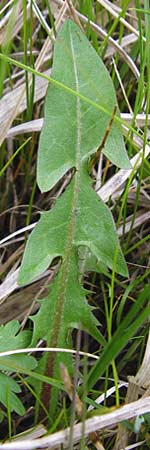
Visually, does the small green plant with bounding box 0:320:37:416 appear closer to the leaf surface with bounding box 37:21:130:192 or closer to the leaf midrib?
the leaf midrib

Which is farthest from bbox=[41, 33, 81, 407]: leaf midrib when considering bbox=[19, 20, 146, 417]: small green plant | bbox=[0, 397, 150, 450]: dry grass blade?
bbox=[0, 397, 150, 450]: dry grass blade

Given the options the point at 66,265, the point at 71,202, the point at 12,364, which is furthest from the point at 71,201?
the point at 12,364

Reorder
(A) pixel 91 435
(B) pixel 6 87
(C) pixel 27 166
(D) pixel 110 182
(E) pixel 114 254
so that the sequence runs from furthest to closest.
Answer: (B) pixel 6 87
(C) pixel 27 166
(D) pixel 110 182
(E) pixel 114 254
(A) pixel 91 435

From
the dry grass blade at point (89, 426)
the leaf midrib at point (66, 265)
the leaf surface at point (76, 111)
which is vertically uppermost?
the leaf surface at point (76, 111)

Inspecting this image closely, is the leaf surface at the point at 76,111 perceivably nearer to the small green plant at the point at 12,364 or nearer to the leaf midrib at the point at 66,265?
the leaf midrib at the point at 66,265

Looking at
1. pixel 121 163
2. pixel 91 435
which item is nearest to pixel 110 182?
pixel 121 163

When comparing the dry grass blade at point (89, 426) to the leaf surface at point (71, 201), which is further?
the leaf surface at point (71, 201)

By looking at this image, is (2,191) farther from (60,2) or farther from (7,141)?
(60,2)

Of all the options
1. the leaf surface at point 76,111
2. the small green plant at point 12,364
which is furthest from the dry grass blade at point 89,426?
the leaf surface at point 76,111
